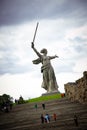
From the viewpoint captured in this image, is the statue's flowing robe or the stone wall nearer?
the stone wall

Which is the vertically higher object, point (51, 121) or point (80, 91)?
point (80, 91)

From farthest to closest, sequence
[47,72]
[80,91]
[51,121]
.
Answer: [47,72]
[80,91]
[51,121]

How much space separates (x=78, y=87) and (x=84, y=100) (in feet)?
6.57

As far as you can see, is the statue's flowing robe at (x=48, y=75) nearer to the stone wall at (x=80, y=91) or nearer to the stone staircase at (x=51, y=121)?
the stone wall at (x=80, y=91)

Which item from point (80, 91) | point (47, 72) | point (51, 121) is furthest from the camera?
point (47, 72)

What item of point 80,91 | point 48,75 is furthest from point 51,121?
point 48,75

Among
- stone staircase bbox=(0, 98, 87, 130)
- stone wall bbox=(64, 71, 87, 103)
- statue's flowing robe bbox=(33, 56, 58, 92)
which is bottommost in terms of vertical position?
stone staircase bbox=(0, 98, 87, 130)

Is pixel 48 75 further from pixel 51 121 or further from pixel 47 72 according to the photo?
pixel 51 121

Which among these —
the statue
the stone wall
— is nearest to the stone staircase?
the stone wall

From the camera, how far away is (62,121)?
16.2 meters

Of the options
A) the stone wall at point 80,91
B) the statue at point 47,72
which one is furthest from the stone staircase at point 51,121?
the statue at point 47,72

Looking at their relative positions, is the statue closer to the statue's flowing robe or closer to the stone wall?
the statue's flowing robe

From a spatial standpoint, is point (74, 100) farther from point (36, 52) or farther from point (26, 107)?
point (36, 52)

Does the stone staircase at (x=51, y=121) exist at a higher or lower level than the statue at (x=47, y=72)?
lower
